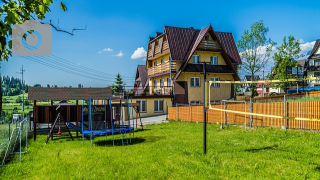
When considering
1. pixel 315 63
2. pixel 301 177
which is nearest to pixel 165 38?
pixel 301 177

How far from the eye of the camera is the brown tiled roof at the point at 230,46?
33.5 meters

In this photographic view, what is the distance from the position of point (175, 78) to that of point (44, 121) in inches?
696

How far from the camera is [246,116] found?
50.5 ft

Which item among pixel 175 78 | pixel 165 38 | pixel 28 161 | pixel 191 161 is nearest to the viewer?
pixel 191 161

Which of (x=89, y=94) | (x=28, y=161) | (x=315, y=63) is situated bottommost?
(x=28, y=161)

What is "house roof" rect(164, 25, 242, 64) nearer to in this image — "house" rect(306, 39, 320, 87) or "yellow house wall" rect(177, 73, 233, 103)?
"yellow house wall" rect(177, 73, 233, 103)

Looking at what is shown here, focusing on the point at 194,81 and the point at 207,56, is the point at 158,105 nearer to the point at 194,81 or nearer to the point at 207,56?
the point at 194,81

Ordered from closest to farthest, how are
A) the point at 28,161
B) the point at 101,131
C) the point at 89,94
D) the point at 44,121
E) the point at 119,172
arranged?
the point at 119,172 → the point at 28,161 → the point at 101,131 → the point at 44,121 → the point at 89,94

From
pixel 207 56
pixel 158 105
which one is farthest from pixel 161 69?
pixel 207 56

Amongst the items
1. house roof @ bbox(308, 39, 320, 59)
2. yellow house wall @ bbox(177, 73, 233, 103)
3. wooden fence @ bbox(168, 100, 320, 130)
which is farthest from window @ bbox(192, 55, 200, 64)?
house roof @ bbox(308, 39, 320, 59)

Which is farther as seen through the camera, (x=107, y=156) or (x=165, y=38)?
(x=165, y=38)

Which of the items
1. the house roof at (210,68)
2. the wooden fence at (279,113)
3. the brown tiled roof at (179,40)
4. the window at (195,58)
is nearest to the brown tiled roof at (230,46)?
the house roof at (210,68)

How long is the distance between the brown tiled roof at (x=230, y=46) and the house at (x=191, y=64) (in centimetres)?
20

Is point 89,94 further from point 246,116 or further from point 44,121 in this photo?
point 246,116
